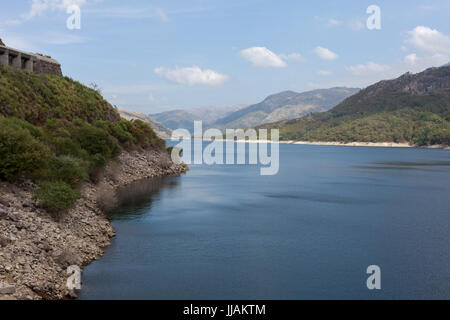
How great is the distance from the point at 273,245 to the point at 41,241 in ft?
50.4

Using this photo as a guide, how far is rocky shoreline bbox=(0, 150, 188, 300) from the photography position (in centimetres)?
1780

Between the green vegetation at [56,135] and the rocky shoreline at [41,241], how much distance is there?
1.34 metres

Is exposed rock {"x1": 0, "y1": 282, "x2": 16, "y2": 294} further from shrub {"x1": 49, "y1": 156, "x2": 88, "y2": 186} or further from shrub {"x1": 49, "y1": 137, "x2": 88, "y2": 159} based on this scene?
shrub {"x1": 49, "y1": 137, "x2": 88, "y2": 159}

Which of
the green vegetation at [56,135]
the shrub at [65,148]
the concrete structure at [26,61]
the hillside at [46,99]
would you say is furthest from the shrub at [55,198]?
the concrete structure at [26,61]

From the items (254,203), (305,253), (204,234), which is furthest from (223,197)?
(305,253)

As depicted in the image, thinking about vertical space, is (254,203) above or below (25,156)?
below

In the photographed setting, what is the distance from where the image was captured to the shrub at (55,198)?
2584cm

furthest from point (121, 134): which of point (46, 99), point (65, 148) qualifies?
point (65, 148)

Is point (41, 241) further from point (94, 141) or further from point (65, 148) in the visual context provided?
point (94, 141)

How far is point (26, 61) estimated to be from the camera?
66.8m

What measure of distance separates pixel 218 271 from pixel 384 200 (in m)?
32.1
